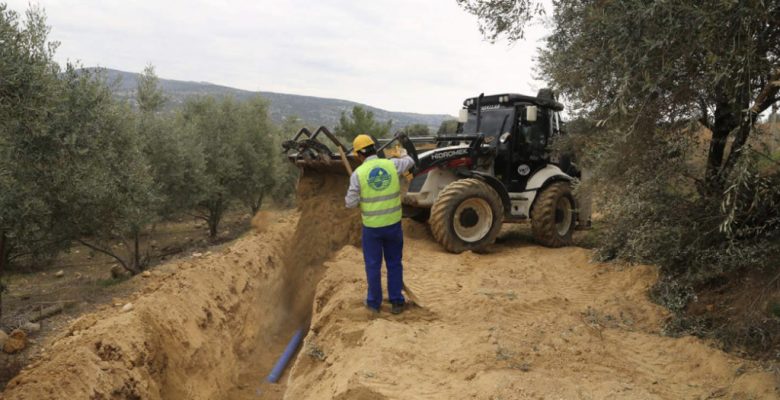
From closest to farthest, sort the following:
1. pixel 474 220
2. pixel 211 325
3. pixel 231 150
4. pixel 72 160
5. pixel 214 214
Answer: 1. pixel 211 325
2. pixel 72 160
3. pixel 474 220
4. pixel 214 214
5. pixel 231 150

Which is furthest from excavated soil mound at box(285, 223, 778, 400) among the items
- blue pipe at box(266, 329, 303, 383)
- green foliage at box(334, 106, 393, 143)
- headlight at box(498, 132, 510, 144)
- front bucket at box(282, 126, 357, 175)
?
green foliage at box(334, 106, 393, 143)

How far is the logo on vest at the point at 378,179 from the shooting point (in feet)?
19.0

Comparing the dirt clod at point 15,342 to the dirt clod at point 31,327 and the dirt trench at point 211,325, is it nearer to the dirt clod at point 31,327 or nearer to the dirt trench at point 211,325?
the dirt clod at point 31,327

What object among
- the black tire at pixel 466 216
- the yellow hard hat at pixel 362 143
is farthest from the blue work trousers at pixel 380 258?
the black tire at pixel 466 216

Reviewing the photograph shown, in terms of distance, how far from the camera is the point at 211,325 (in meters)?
6.88

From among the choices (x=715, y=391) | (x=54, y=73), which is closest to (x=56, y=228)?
(x=54, y=73)

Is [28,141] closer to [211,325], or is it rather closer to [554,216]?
[211,325]

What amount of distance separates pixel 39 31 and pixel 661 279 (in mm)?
9453

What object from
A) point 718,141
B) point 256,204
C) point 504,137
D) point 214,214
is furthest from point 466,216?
point 256,204

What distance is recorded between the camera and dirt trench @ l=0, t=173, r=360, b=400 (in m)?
5.04

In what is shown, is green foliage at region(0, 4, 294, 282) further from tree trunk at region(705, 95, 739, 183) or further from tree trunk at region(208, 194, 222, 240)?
tree trunk at region(705, 95, 739, 183)

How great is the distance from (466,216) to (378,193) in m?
3.94

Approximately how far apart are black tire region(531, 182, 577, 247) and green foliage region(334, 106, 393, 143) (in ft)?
80.1

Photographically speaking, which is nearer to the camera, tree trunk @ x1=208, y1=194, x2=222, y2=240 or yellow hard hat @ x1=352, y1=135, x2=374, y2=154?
yellow hard hat @ x1=352, y1=135, x2=374, y2=154
